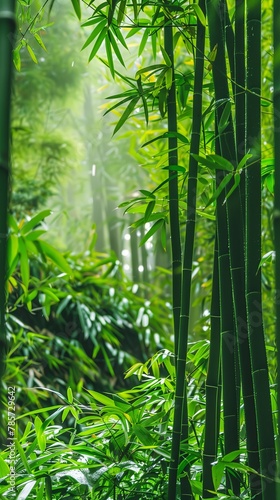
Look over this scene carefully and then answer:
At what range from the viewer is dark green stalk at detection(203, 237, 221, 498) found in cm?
109

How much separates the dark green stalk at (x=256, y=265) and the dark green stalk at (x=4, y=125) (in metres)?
0.39

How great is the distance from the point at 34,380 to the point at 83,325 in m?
0.42

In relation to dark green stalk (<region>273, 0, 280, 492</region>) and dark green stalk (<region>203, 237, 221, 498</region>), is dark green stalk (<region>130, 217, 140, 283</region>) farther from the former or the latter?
dark green stalk (<region>273, 0, 280, 492</region>)

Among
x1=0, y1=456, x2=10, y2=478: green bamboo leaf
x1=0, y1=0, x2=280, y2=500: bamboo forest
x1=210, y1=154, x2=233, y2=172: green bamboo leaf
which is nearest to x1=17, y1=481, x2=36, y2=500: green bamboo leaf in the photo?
x1=0, y1=0, x2=280, y2=500: bamboo forest

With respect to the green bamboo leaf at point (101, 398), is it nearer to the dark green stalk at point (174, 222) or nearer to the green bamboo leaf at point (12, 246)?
the dark green stalk at point (174, 222)

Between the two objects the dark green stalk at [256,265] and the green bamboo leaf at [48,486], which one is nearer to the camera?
the dark green stalk at [256,265]

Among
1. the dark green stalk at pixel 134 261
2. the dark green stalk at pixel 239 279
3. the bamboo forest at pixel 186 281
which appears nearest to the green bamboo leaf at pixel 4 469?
the bamboo forest at pixel 186 281

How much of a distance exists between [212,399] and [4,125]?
0.62 m

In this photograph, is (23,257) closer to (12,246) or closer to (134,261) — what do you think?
(12,246)

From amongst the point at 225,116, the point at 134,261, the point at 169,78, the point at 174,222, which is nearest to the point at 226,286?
the point at 174,222

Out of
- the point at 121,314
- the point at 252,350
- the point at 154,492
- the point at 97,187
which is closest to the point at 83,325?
the point at 121,314

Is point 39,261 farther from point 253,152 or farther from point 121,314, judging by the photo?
point 253,152

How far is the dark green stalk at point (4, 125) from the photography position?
2.25 ft

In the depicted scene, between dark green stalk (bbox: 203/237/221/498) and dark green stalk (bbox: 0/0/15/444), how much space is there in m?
0.48
